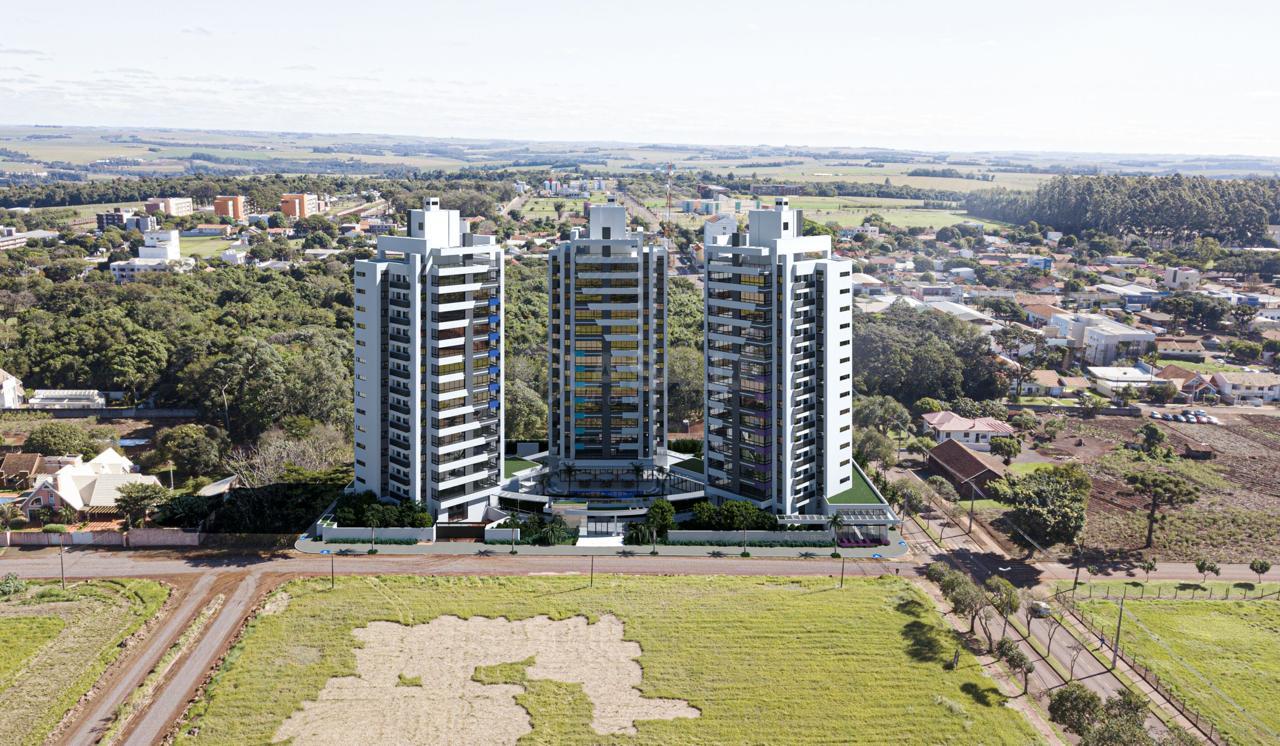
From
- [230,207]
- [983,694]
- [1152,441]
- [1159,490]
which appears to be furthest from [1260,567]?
[230,207]

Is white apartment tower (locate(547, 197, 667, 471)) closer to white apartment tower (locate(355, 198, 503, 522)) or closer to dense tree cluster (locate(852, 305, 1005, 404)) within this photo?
white apartment tower (locate(355, 198, 503, 522))

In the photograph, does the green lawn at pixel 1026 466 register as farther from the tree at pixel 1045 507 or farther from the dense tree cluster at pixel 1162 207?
the dense tree cluster at pixel 1162 207

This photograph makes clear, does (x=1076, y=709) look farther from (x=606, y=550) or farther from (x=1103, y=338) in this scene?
(x=1103, y=338)

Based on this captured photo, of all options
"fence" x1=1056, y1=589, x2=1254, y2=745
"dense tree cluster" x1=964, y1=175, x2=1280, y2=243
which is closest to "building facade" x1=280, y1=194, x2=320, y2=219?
"dense tree cluster" x1=964, y1=175, x2=1280, y2=243

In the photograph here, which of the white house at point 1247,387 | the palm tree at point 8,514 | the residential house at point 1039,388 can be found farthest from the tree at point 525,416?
the white house at point 1247,387

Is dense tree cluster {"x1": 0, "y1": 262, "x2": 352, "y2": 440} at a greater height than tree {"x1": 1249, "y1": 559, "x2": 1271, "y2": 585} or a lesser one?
greater
